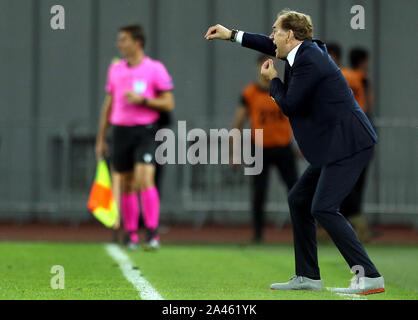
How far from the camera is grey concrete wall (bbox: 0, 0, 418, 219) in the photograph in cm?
1677

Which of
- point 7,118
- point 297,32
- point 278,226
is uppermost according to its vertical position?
point 297,32

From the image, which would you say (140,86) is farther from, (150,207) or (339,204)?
(339,204)

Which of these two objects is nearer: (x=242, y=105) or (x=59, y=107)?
(x=242, y=105)

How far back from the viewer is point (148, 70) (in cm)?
1130

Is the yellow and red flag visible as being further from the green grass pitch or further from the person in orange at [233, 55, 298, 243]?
the person in orange at [233, 55, 298, 243]

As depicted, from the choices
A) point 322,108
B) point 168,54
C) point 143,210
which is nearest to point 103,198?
point 143,210

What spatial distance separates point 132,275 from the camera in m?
8.12

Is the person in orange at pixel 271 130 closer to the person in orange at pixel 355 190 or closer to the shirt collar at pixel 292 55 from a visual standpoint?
the person in orange at pixel 355 190

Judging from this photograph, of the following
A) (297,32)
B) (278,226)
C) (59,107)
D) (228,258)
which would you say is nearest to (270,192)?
(278,226)

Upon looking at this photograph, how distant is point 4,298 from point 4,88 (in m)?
10.7

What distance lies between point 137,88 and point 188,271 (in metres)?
3.08

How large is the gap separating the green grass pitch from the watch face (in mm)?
1732

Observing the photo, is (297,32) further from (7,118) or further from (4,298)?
Answer: (7,118)

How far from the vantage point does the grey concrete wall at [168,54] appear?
16.8 meters
